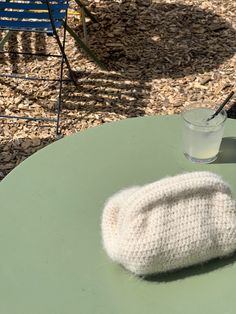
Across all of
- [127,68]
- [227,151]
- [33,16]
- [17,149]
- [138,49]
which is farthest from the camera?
[138,49]

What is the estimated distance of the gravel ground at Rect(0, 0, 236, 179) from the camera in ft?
11.0

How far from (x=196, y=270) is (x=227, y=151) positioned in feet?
1.80

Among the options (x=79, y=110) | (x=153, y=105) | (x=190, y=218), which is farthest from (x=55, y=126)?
(x=190, y=218)

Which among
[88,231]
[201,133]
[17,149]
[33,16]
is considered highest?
[201,133]

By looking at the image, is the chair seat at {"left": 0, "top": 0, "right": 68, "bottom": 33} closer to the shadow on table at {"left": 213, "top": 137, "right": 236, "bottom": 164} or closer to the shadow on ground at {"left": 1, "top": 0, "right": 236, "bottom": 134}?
the shadow on ground at {"left": 1, "top": 0, "right": 236, "bottom": 134}

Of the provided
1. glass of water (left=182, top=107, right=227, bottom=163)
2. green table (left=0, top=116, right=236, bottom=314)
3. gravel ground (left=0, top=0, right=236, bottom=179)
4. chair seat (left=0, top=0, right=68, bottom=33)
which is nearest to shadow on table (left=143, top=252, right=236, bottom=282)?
green table (left=0, top=116, right=236, bottom=314)

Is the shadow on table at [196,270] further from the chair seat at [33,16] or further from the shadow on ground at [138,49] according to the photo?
the chair seat at [33,16]

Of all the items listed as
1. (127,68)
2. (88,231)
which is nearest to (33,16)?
(127,68)

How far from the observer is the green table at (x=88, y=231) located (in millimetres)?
1439

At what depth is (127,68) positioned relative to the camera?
377cm

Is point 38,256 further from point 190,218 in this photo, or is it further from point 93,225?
point 190,218

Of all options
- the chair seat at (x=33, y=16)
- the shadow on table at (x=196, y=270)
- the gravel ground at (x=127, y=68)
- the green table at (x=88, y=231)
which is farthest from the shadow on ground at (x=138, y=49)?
the shadow on table at (x=196, y=270)

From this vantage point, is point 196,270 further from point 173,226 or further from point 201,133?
point 201,133

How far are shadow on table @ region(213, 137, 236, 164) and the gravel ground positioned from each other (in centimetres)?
144
